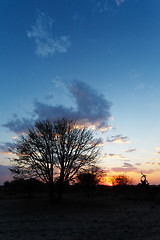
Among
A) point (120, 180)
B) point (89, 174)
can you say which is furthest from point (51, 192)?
point (120, 180)

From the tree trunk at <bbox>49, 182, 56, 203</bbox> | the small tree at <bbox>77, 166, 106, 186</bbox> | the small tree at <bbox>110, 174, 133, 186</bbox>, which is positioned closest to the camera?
the tree trunk at <bbox>49, 182, 56, 203</bbox>

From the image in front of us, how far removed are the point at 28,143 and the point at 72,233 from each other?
16.1 meters

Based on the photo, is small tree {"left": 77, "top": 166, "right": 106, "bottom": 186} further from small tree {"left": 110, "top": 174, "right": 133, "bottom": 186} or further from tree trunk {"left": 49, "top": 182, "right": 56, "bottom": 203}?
small tree {"left": 110, "top": 174, "right": 133, "bottom": 186}

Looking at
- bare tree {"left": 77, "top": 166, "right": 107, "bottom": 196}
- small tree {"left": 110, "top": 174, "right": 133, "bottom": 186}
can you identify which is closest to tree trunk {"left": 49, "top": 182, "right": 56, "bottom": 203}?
bare tree {"left": 77, "top": 166, "right": 107, "bottom": 196}

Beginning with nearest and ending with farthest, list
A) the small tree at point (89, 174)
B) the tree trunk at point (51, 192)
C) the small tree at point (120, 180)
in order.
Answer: the tree trunk at point (51, 192) → the small tree at point (89, 174) → the small tree at point (120, 180)

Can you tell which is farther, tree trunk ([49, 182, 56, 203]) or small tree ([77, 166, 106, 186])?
small tree ([77, 166, 106, 186])

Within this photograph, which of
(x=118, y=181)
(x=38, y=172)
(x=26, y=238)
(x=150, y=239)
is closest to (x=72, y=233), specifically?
(x=26, y=238)

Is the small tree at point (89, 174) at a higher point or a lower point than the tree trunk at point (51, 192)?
higher

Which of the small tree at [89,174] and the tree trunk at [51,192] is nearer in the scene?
the tree trunk at [51,192]

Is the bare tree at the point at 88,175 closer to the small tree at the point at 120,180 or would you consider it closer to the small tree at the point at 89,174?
the small tree at the point at 89,174

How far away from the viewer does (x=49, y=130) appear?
25.5m

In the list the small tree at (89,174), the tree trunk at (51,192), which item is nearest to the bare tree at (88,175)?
the small tree at (89,174)

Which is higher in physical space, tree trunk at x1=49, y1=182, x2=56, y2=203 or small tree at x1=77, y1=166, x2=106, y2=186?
small tree at x1=77, y1=166, x2=106, y2=186

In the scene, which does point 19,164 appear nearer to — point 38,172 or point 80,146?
point 38,172
